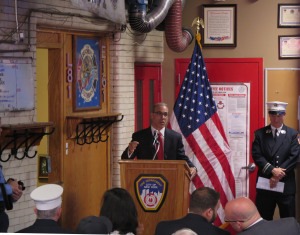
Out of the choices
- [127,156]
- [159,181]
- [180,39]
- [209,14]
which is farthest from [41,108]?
[209,14]

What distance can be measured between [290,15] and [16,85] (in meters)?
3.59

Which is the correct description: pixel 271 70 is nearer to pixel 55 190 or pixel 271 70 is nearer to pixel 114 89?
pixel 114 89

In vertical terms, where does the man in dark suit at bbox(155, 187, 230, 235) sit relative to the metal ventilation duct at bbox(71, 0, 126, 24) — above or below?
below

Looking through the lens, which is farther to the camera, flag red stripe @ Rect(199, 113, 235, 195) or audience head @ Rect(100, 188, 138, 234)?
flag red stripe @ Rect(199, 113, 235, 195)

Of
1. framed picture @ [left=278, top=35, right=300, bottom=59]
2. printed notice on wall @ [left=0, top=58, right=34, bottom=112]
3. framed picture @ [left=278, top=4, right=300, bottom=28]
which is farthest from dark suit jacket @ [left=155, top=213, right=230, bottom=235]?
framed picture @ [left=278, top=4, right=300, bottom=28]

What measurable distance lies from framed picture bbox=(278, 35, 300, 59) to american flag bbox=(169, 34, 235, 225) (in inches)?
38.4

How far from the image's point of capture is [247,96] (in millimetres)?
8336

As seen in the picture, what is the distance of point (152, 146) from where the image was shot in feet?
22.3

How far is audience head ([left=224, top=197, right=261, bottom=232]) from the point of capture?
441 cm

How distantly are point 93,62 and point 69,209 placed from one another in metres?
1.47

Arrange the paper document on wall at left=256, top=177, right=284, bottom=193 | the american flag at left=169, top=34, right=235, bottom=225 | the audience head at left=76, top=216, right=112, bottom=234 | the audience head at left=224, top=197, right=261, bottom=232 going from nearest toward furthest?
the audience head at left=76, top=216, right=112, bottom=234 < the audience head at left=224, top=197, right=261, bottom=232 < the paper document on wall at left=256, top=177, right=284, bottom=193 < the american flag at left=169, top=34, right=235, bottom=225

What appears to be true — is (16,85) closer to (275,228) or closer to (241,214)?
(241,214)

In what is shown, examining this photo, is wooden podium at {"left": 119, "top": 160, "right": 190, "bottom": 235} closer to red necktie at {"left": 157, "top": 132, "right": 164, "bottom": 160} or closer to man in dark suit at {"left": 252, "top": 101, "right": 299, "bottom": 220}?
red necktie at {"left": 157, "top": 132, "right": 164, "bottom": 160}

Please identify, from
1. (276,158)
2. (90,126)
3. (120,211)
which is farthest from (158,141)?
(120,211)
